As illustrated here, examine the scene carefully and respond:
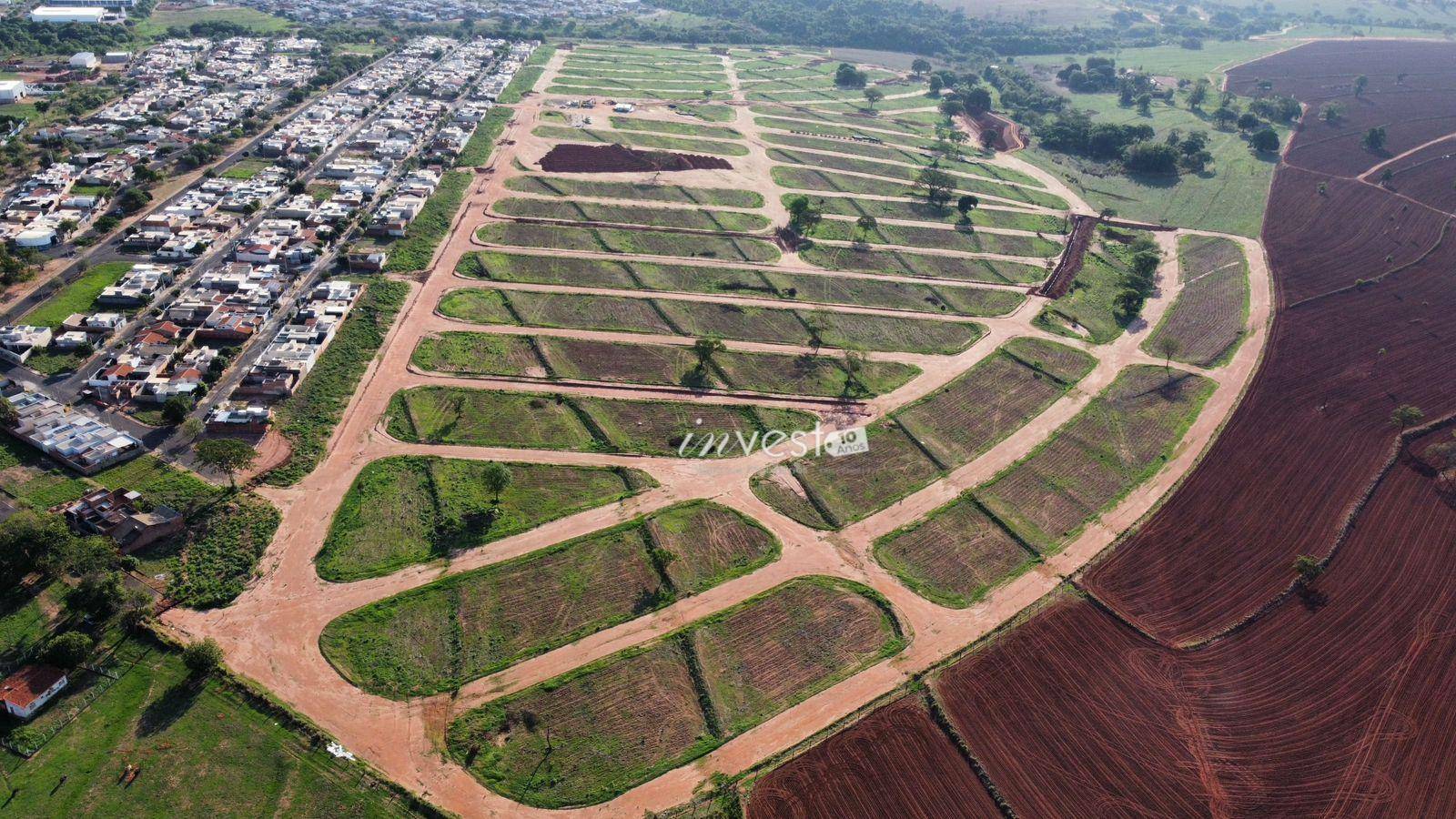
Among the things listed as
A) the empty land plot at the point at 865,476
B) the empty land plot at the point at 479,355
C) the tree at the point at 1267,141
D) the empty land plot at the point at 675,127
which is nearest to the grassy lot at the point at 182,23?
the empty land plot at the point at 675,127

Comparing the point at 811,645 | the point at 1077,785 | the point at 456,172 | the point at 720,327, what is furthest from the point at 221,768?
the point at 456,172

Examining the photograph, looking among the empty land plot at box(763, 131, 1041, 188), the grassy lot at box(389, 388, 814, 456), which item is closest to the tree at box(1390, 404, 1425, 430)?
the grassy lot at box(389, 388, 814, 456)

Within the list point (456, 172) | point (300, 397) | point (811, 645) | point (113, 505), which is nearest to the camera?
point (811, 645)

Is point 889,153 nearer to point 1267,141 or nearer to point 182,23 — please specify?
point 1267,141

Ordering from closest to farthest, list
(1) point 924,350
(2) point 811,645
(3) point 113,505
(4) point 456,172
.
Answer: (2) point 811,645, (3) point 113,505, (1) point 924,350, (4) point 456,172

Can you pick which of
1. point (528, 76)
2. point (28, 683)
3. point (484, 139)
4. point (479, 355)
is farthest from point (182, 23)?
point (28, 683)

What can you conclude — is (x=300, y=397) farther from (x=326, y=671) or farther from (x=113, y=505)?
(x=326, y=671)
